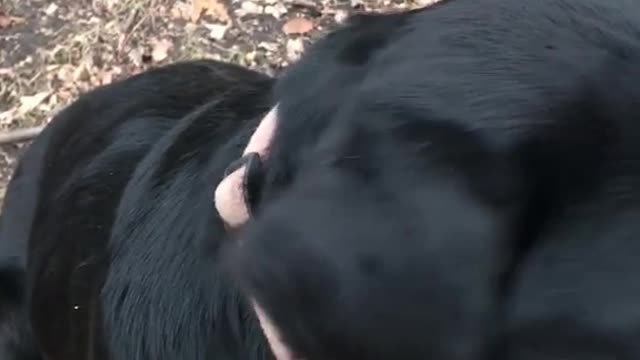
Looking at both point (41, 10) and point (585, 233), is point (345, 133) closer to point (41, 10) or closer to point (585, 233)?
point (585, 233)

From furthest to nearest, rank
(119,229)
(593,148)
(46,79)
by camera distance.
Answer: (46,79) < (119,229) < (593,148)

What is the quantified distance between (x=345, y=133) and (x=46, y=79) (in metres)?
3.25

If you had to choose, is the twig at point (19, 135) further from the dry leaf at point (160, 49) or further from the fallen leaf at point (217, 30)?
the fallen leaf at point (217, 30)

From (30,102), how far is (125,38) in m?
0.44

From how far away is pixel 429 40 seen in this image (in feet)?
6.32

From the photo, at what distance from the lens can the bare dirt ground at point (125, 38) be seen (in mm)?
4859

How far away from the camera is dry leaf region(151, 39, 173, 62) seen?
487 centimetres

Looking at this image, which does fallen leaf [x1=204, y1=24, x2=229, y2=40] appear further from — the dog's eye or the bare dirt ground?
the dog's eye

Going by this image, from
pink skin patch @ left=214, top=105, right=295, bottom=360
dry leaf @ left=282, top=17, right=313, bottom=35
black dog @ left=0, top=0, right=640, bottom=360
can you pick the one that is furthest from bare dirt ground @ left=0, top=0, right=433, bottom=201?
black dog @ left=0, top=0, right=640, bottom=360

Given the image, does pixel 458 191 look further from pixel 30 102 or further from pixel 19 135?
pixel 30 102

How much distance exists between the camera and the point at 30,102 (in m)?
4.84

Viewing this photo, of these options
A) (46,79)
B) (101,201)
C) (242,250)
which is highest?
(242,250)

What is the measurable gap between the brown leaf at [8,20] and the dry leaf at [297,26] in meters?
1.05

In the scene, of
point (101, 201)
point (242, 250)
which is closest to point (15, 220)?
point (101, 201)
